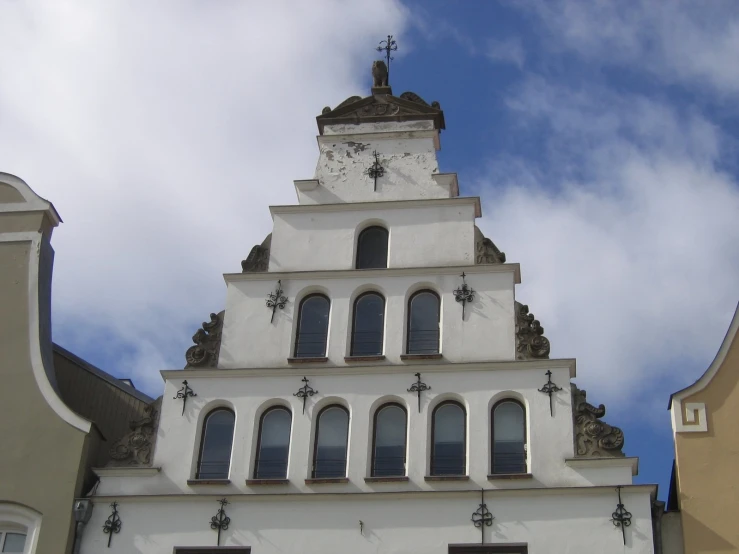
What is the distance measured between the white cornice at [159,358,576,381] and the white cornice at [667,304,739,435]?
4.77 ft

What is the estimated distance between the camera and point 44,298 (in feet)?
63.7

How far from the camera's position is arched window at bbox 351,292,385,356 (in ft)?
61.4

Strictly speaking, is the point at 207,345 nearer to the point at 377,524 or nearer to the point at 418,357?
the point at 418,357

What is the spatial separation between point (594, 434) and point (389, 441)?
9.06 feet

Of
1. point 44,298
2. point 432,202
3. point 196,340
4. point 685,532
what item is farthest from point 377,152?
point 685,532

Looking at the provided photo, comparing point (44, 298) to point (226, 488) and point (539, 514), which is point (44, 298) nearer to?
point (226, 488)

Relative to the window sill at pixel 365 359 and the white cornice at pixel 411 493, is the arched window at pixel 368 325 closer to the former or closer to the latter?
the window sill at pixel 365 359

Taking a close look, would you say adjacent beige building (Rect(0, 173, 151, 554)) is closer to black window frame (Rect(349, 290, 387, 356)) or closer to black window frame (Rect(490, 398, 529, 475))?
black window frame (Rect(349, 290, 387, 356))

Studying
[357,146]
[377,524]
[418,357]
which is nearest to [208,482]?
[377,524]

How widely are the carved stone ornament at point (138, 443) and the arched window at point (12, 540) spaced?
59.6 inches

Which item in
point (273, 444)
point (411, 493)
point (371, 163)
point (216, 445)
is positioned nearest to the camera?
point (411, 493)

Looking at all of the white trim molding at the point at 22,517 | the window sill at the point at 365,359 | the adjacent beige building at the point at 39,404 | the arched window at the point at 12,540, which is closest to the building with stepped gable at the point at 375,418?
the window sill at the point at 365,359

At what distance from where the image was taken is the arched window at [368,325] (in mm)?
18703

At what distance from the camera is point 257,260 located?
781 inches
